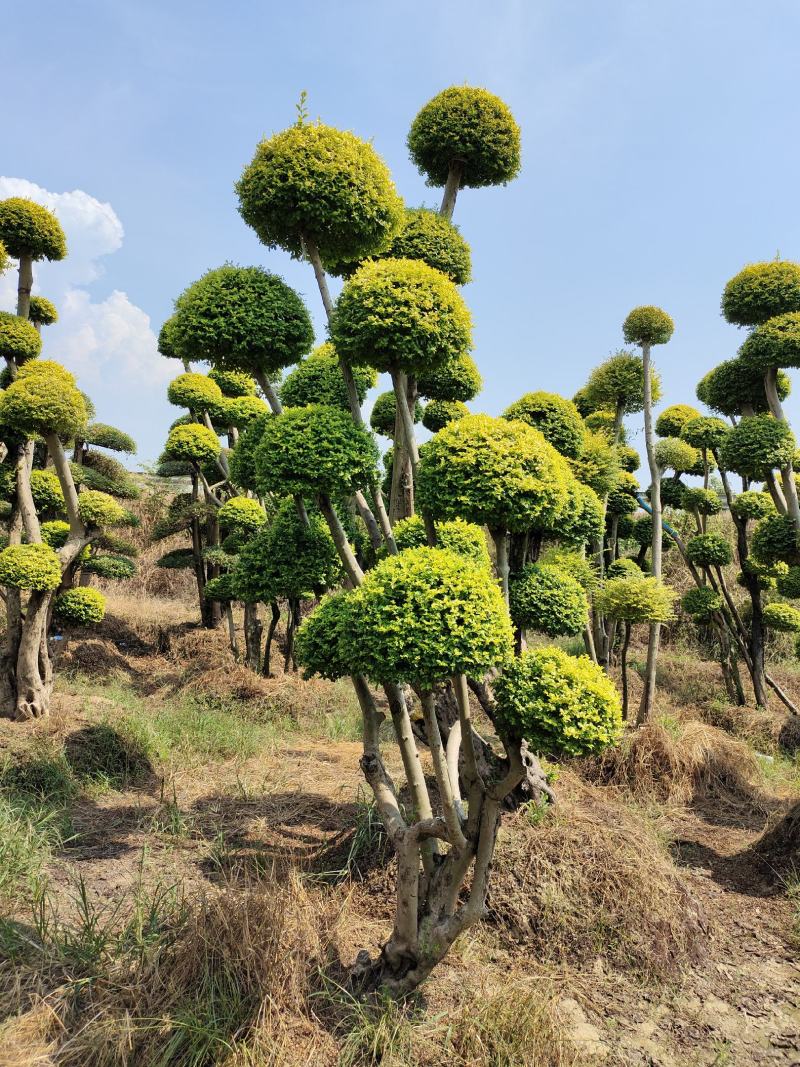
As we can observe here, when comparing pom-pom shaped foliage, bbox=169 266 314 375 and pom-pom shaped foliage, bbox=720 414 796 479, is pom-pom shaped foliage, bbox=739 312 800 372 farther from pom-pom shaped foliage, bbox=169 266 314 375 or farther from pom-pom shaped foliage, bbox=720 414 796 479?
pom-pom shaped foliage, bbox=169 266 314 375

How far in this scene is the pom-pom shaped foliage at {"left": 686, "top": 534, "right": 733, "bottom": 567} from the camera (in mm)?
9711

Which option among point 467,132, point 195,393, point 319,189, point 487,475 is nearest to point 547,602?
point 487,475

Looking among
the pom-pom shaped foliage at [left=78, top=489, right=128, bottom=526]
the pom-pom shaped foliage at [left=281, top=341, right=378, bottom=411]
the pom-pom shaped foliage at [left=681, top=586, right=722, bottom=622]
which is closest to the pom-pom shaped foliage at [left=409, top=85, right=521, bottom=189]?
the pom-pom shaped foliage at [left=281, top=341, right=378, bottom=411]

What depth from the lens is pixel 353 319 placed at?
3379 mm

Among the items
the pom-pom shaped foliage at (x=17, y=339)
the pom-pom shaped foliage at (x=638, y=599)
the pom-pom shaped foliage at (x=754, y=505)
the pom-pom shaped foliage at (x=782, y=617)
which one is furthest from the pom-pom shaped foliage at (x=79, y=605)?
the pom-pom shaped foliage at (x=782, y=617)

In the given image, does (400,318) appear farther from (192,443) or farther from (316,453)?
(192,443)

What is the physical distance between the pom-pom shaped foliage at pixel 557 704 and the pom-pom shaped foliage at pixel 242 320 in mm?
2356

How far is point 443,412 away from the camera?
6820mm

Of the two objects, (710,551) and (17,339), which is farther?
(710,551)

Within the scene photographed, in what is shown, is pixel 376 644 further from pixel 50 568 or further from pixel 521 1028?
pixel 50 568

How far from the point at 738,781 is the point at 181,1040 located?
5769 mm

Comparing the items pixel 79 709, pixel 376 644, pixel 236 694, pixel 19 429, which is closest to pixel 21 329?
pixel 19 429

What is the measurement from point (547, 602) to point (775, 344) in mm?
4621

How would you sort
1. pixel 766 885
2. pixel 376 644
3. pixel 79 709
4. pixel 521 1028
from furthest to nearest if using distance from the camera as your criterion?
pixel 79 709 → pixel 766 885 → pixel 521 1028 → pixel 376 644
